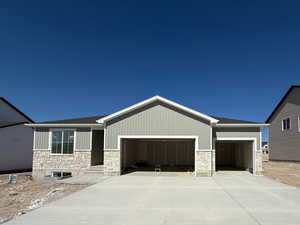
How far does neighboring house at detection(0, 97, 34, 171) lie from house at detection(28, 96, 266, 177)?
5.72 m

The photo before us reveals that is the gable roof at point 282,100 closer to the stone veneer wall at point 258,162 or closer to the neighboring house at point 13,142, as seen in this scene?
the stone veneer wall at point 258,162

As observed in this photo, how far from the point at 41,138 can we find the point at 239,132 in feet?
47.9

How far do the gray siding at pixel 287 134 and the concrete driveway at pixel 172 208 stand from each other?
15.7m

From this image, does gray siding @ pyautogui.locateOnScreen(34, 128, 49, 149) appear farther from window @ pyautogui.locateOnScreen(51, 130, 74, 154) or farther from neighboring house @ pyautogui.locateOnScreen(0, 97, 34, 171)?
neighboring house @ pyautogui.locateOnScreen(0, 97, 34, 171)

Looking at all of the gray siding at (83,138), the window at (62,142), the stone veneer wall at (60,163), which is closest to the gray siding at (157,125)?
the gray siding at (83,138)

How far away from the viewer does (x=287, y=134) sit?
79.7ft

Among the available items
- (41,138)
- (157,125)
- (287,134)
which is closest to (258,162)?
(157,125)

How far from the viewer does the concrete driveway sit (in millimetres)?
5906

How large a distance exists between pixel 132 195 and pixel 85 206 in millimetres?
2155

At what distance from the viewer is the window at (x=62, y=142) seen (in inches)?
653

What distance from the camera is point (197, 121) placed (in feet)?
49.5

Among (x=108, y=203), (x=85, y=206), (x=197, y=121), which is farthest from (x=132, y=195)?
(x=197, y=121)

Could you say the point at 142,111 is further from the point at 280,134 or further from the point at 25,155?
the point at 280,134

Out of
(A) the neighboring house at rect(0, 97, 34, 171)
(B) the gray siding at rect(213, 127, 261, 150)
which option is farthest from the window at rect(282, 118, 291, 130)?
(A) the neighboring house at rect(0, 97, 34, 171)
